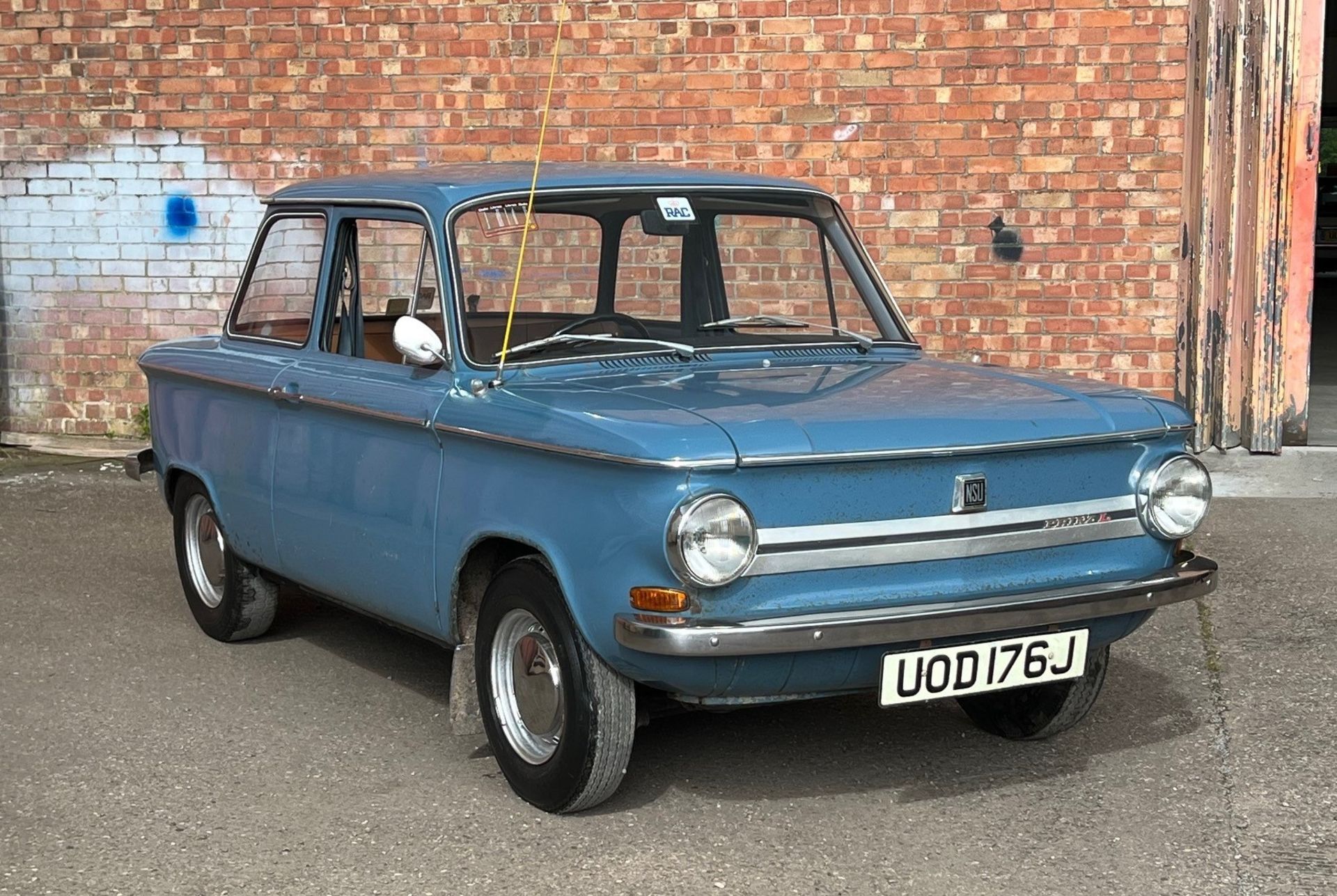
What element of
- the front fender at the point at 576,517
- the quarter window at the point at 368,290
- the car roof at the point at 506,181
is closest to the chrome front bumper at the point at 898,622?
the front fender at the point at 576,517

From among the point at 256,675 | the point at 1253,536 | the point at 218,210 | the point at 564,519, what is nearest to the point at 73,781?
the point at 256,675

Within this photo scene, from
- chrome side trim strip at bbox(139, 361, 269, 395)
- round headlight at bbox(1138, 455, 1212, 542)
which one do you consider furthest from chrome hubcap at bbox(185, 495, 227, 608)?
round headlight at bbox(1138, 455, 1212, 542)

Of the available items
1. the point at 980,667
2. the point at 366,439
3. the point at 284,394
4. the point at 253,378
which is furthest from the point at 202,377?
the point at 980,667

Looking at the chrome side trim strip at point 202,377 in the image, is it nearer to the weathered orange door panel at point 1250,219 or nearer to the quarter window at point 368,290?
the quarter window at point 368,290

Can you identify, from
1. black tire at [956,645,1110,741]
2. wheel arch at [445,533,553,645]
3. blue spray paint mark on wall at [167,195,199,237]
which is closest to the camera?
wheel arch at [445,533,553,645]

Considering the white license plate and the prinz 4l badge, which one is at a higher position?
the prinz 4l badge

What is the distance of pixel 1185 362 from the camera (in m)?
9.32

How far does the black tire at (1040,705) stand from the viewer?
493 cm

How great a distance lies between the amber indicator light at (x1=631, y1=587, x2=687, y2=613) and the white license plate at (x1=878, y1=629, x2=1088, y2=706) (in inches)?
21.3

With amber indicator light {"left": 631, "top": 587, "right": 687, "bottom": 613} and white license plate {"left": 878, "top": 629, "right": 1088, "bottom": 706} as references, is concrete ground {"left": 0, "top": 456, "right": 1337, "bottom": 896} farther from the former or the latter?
amber indicator light {"left": 631, "top": 587, "right": 687, "bottom": 613}

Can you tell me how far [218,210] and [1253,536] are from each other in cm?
595

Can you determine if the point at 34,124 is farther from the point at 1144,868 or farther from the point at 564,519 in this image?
the point at 1144,868

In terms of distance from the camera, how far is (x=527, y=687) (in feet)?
15.0

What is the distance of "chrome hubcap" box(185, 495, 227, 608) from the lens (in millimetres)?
6309
